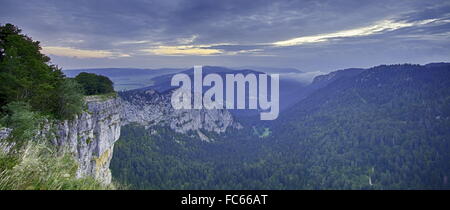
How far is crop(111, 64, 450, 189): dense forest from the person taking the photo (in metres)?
102

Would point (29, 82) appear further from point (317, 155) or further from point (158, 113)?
point (158, 113)

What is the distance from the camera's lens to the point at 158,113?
159 meters

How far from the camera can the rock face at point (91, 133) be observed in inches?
725

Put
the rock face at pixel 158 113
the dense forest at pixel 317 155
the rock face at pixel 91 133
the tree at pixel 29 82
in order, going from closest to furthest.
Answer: the tree at pixel 29 82, the rock face at pixel 91 133, the dense forest at pixel 317 155, the rock face at pixel 158 113

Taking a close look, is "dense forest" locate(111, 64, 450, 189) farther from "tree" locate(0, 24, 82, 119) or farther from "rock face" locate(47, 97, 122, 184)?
"tree" locate(0, 24, 82, 119)

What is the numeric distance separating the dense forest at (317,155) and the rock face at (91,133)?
57.4 m

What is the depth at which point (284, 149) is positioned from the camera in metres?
161

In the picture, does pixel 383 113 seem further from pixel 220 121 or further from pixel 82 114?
pixel 82 114

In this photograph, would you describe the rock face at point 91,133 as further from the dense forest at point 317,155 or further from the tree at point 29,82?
the dense forest at point 317,155

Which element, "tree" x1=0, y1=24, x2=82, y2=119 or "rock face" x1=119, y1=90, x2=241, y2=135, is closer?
"tree" x1=0, y1=24, x2=82, y2=119

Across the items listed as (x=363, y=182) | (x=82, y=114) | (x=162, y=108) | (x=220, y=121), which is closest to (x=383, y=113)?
(x=363, y=182)

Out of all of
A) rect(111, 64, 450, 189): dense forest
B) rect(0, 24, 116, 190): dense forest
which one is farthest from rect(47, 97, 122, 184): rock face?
rect(111, 64, 450, 189): dense forest

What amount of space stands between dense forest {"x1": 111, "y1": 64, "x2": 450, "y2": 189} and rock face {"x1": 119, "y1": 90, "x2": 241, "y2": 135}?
778 cm

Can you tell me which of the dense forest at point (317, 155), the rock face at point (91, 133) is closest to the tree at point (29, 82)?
the rock face at point (91, 133)
